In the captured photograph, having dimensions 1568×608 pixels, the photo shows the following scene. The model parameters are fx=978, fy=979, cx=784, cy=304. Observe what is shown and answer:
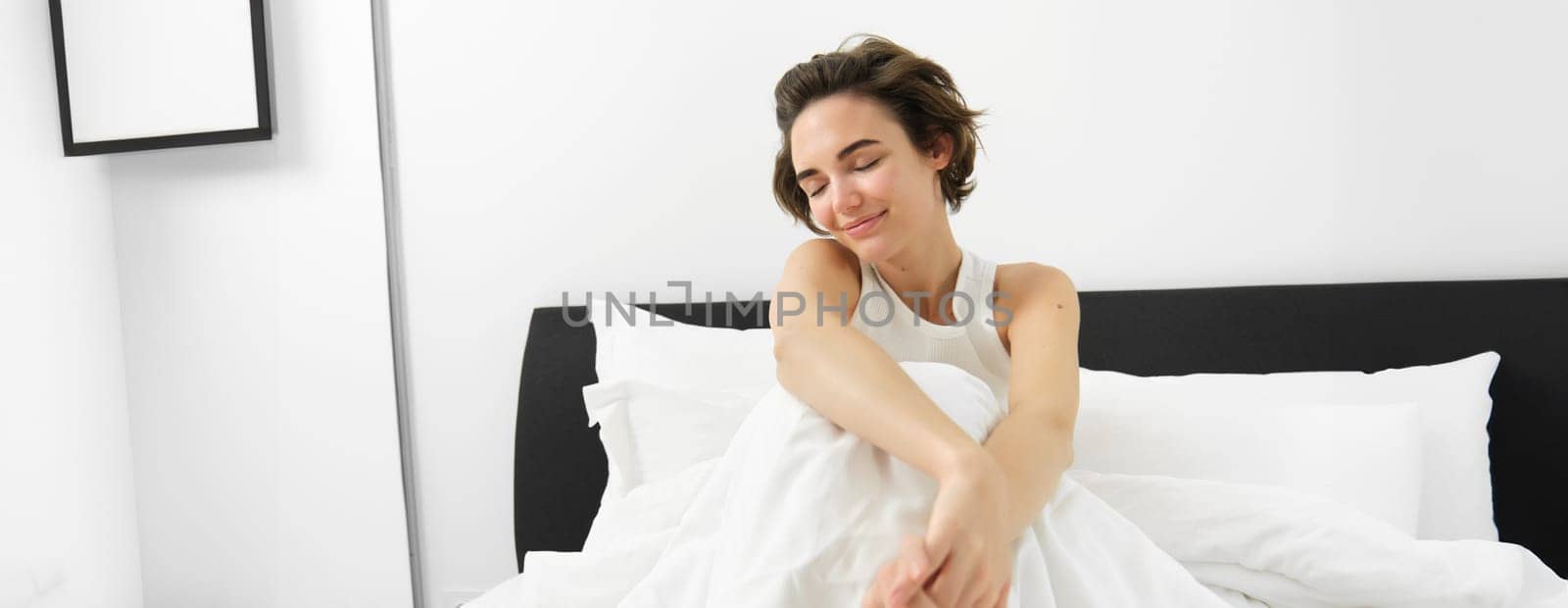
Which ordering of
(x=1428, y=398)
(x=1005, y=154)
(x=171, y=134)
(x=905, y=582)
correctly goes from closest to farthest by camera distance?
(x=905, y=582), (x=1428, y=398), (x=1005, y=154), (x=171, y=134)

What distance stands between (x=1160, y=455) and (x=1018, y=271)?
13.4 inches

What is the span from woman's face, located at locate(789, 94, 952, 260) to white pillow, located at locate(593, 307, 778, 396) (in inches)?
17.1

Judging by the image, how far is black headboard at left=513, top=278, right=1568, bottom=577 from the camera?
166 centimetres

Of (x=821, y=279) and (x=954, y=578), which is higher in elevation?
(x=821, y=279)

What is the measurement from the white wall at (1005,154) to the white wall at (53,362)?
2.15ft

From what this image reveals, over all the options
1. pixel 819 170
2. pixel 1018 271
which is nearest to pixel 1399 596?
pixel 1018 271

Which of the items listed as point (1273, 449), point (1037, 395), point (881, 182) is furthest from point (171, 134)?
point (1273, 449)

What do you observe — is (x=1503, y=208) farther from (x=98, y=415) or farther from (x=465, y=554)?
(x=98, y=415)

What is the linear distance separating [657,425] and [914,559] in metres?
0.81

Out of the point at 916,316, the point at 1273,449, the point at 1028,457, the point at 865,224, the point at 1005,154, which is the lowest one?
the point at 1273,449

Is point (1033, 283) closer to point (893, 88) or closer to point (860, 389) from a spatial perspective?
point (893, 88)

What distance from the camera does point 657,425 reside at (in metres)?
1.58

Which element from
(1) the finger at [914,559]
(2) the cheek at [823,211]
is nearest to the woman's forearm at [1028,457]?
(1) the finger at [914,559]

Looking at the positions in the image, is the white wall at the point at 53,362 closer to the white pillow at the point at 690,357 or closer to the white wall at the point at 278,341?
the white wall at the point at 278,341
